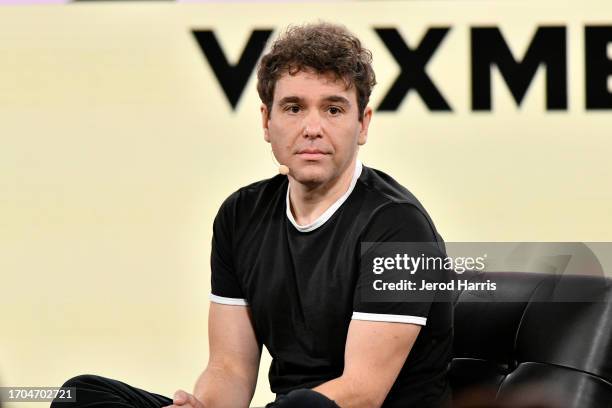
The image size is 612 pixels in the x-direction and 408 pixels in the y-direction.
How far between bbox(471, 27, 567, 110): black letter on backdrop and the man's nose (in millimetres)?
1365

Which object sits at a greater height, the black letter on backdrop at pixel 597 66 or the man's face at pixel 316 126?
the black letter on backdrop at pixel 597 66

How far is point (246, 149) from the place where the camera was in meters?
3.17

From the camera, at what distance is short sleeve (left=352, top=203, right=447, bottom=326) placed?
170 cm

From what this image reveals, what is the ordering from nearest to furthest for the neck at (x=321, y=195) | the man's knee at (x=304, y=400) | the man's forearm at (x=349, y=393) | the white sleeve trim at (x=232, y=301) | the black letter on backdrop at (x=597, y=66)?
1. the man's knee at (x=304, y=400)
2. the man's forearm at (x=349, y=393)
3. the neck at (x=321, y=195)
4. the white sleeve trim at (x=232, y=301)
5. the black letter on backdrop at (x=597, y=66)

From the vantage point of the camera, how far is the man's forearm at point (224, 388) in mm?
A: 1925

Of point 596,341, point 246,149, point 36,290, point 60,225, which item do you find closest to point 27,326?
point 36,290

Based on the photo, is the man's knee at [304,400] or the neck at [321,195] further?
the neck at [321,195]

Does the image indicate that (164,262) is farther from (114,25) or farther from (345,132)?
(345,132)

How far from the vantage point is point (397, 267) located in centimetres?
171

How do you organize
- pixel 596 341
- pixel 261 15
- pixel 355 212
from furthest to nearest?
1. pixel 261 15
2. pixel 355 212
3. pixel 596 341

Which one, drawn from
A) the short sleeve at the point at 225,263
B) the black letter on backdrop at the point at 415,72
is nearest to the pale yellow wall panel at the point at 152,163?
the black letter on backdrop at the point at 415,72

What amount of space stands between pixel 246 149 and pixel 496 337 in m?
1.50

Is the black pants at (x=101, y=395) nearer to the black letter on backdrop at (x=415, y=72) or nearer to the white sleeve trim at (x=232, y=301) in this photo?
the white sleeve trim at (x=232, y=301)

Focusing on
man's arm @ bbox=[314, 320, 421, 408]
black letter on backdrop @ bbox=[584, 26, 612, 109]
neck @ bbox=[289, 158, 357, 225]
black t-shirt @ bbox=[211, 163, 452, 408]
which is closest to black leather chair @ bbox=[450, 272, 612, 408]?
black t-shirt @ bbox=[211, 163, 452, 408]
